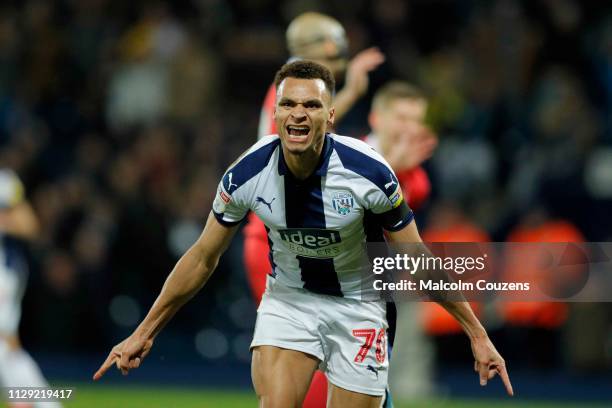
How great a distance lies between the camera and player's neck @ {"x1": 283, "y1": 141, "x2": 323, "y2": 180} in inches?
217

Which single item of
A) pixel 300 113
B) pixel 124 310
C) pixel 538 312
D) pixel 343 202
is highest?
pixel 124 310

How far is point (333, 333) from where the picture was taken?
5.86 metres

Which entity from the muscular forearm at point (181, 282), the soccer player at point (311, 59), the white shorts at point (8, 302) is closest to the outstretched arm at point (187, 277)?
the muscular forearm at point (181, 282)

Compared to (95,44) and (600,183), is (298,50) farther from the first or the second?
(95,44)

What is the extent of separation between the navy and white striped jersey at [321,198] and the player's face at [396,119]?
193 centimetres

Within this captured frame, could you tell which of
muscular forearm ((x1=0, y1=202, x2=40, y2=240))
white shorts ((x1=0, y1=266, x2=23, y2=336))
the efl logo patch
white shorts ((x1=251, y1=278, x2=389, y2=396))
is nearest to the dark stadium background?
white shorts ((x1=0, y1=266, x2=23, y2=336))

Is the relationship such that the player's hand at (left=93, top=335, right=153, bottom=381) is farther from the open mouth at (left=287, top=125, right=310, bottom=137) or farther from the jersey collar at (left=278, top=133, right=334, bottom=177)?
the open mouth at (left=287, top=125, right=310, bottom=137)

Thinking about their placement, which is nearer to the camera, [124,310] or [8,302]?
[8,302]

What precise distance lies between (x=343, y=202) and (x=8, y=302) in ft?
14.7

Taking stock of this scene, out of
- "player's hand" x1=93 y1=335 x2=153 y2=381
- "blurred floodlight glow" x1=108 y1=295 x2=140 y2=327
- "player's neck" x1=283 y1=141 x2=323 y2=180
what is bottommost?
"player's hand" x1=93 y1=335 x2=153 y2=381

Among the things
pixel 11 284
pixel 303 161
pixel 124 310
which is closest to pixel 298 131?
pixel 303 161

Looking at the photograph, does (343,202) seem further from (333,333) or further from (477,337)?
(477,337)

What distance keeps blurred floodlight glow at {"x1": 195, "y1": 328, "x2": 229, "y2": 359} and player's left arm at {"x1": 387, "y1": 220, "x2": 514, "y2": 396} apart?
7387 mm

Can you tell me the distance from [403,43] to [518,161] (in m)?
1.98
